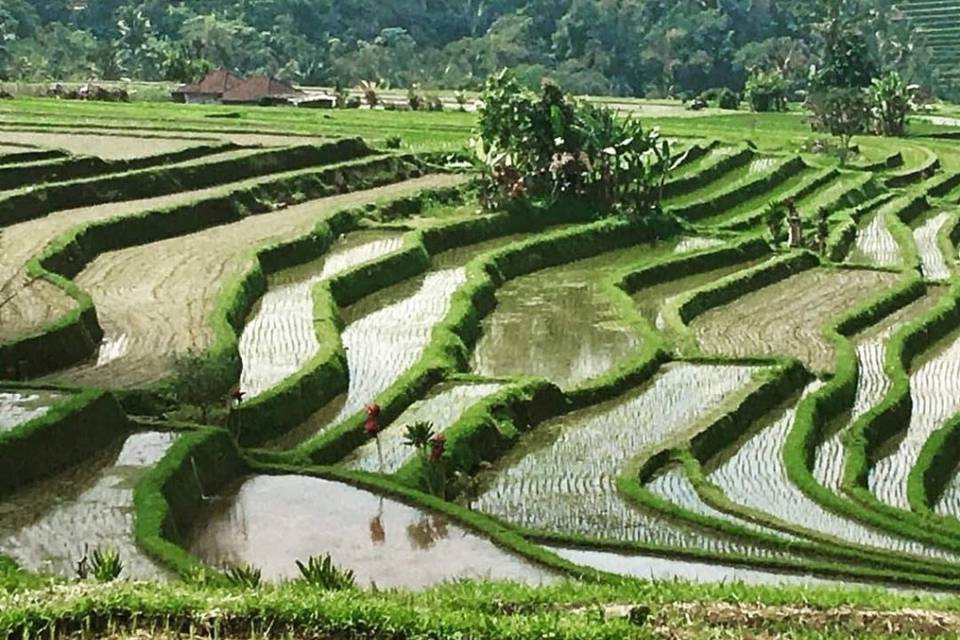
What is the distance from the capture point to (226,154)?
26.6 m

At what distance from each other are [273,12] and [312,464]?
55.7 meters

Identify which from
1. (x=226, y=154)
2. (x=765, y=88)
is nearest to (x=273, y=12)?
(x=765, y=88)

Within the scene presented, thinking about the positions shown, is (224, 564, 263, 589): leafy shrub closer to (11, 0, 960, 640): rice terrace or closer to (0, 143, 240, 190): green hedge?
(11, 0, 960, 640): rice terrace

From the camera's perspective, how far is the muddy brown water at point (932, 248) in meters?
24.5

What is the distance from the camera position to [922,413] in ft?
53.8

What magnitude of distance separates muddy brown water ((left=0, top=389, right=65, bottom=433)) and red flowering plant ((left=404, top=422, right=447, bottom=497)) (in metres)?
2.63

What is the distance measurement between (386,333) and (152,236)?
4.58 metres

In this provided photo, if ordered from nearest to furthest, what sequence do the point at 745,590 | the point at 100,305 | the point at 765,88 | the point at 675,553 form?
the point at 745,590
the point at 675,553
the point at 100,305
the point at 765,88

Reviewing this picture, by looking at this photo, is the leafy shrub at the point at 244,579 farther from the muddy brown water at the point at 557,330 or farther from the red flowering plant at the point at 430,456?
the muddy brown water at the point at 557,330

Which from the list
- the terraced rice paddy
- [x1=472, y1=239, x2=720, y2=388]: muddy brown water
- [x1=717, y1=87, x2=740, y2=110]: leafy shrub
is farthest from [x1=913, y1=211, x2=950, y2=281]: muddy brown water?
[x1=717, y1=87, x2=740, y2=110]: leafy shrub

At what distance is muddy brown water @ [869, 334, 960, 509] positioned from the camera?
14164 millimetres

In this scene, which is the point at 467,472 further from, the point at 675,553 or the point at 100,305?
the point at 100,305

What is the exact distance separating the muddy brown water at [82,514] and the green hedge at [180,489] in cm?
10

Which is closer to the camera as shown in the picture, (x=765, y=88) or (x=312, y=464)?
(x=312, y=464)
